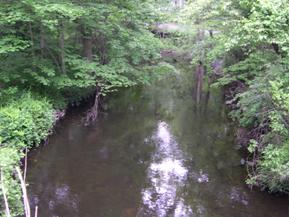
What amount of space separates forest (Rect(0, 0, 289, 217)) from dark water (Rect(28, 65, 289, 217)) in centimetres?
54

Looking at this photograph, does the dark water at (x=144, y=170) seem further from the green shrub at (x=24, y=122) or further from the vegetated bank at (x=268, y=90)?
the vegetated bank at (x=268, y=90)

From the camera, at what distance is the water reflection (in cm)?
971

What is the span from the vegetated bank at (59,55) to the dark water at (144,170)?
117 cm

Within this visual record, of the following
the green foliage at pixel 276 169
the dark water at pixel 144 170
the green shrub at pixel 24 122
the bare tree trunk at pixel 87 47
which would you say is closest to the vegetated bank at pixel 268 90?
the green foliage at pixel 276 169

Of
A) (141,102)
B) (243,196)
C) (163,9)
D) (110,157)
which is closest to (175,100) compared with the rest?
(141,102)

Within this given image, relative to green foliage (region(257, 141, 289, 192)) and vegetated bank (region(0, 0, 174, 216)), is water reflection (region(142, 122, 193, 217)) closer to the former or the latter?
green foliage (region(257, 141, 289, 192))

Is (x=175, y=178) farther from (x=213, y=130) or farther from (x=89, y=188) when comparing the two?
(x=213, y=130)

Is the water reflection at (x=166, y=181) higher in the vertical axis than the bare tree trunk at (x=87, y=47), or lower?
lower

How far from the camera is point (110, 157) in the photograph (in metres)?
12.6

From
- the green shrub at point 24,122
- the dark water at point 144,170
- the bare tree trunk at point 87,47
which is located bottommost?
the dark water at point 144,170

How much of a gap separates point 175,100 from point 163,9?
5053mm

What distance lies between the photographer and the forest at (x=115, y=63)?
30.5 ft

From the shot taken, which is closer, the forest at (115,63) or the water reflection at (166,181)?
the forest at (115,63)

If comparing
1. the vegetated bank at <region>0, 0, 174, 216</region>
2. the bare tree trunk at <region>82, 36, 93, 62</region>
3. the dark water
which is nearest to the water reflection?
the dark water
